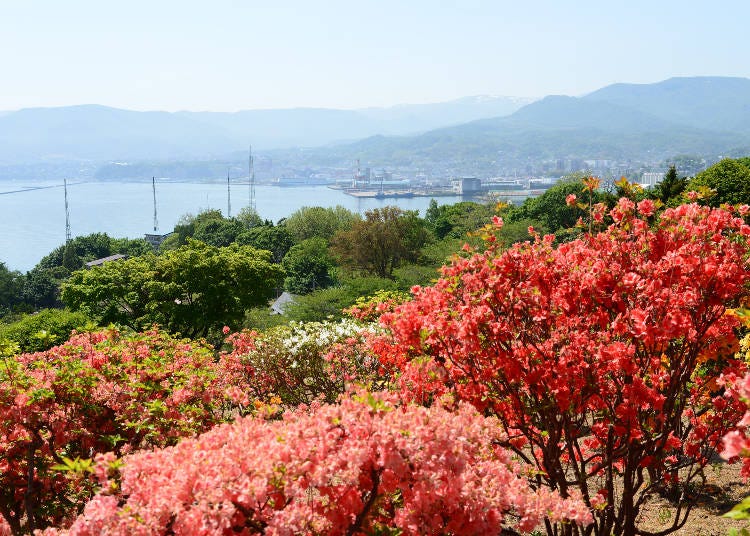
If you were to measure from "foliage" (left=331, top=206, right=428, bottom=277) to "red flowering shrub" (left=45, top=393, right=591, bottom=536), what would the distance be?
111ft

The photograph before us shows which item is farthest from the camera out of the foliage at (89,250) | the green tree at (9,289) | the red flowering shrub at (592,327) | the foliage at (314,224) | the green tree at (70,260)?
the foliage at (89,250)

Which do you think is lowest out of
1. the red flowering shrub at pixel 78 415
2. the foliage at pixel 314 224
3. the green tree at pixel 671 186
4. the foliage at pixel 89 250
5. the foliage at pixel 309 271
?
the foliage at pixel 89 250

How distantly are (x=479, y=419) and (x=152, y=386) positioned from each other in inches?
158

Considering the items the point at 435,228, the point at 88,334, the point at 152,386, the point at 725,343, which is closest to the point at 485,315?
the point at 725,343

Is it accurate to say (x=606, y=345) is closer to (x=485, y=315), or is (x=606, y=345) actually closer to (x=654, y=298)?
(x=654, y=298)

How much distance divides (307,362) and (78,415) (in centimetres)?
409

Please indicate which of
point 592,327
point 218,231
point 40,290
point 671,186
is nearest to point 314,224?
point 218,231

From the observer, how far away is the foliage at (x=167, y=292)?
2302cm

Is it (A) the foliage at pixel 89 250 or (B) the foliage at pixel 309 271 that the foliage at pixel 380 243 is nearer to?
(B) the foliage at pixel 309 271

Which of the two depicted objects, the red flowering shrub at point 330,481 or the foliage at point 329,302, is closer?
the red flowering shrub at point 330,481

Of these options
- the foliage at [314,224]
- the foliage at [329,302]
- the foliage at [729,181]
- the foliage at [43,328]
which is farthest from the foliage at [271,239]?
the foliage at [729,181]

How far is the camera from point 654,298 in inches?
188

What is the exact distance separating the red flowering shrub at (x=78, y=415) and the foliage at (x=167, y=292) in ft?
53.8

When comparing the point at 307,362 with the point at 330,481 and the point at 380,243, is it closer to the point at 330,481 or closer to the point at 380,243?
the point at 330,481
